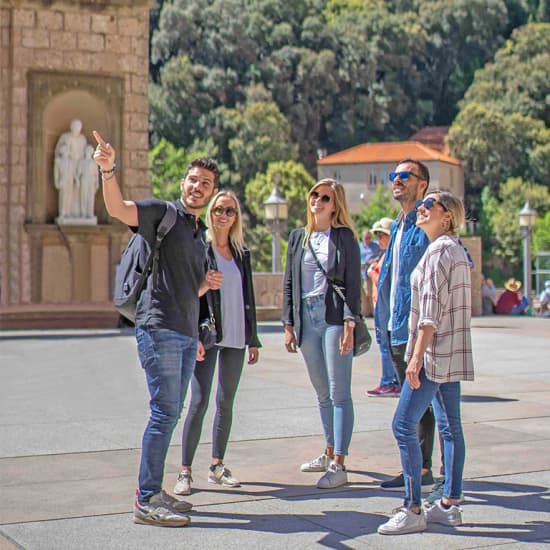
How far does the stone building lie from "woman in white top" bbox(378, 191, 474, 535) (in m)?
15.3

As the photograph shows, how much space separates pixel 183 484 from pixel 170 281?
1249mm

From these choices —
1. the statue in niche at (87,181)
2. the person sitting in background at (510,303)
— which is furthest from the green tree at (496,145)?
the statue in niche at (87,181)

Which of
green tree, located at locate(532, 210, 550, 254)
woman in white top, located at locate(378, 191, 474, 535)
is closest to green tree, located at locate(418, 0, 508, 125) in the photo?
green tree, located at locate(532, 210, 550, 254)

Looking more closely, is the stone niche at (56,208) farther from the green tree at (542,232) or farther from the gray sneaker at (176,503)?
the green tree at (542,232)

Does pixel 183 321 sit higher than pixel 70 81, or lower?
lower

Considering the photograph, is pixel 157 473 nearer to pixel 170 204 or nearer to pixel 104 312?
pixel 170 204

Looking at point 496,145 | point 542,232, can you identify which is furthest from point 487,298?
point 496,145

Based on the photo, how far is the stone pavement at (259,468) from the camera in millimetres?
5523

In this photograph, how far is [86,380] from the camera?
1219 cm

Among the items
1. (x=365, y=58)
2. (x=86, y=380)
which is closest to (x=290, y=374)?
(x=86, y=380)

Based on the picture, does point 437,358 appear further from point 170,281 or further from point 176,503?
point 176,503

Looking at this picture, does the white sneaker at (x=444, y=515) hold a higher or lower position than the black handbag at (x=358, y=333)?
lower

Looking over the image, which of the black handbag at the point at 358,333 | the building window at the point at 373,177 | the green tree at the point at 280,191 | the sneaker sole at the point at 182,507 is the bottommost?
the sneaker sole at the point at 182,507

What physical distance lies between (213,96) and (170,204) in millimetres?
81447
